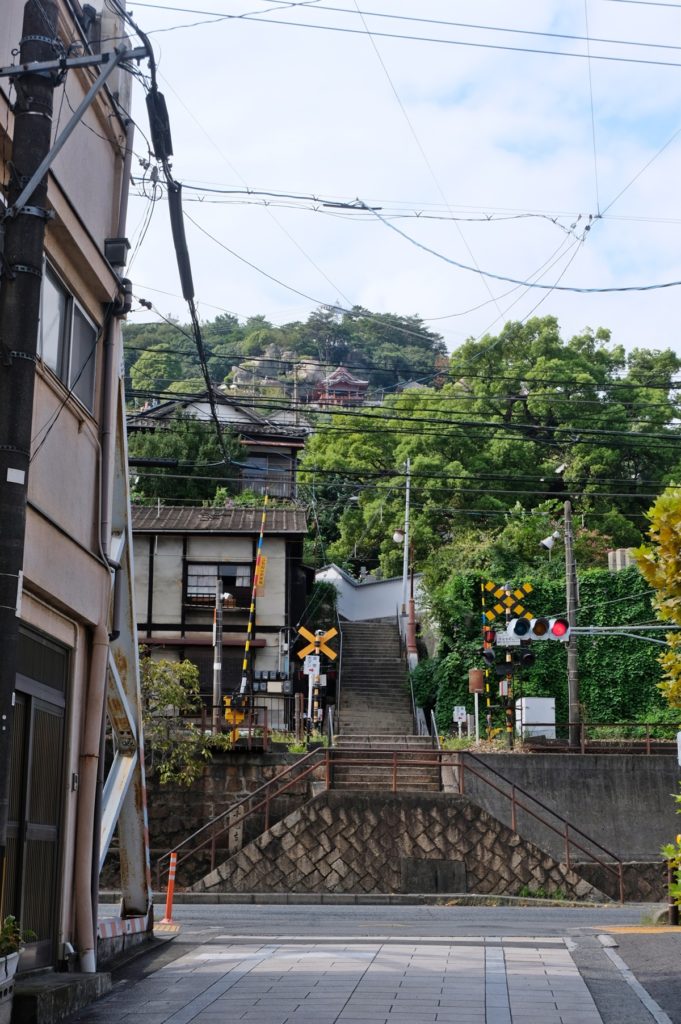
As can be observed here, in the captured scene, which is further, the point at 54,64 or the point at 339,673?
the point at 339,673

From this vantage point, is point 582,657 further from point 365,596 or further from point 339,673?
point 365,596

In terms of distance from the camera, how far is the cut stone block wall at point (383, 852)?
1003 inches

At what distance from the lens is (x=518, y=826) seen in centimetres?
2848

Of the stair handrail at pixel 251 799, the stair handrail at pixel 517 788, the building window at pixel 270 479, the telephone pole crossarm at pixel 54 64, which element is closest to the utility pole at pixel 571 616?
the stair handrail at pixel 517 788

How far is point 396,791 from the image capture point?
87.0 ft

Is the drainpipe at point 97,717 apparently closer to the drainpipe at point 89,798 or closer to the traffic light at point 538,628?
the drainpipe at point 89,798

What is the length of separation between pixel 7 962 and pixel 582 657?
32.3 meters

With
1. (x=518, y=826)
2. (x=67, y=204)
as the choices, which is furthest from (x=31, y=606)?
(x=518, y=826)

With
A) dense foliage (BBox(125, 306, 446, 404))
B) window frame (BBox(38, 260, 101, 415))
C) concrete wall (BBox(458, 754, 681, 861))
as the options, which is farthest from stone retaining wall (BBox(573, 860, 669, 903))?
dense foliage (BBox(125, 306, 446, 404))

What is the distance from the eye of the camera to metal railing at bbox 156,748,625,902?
2627cm

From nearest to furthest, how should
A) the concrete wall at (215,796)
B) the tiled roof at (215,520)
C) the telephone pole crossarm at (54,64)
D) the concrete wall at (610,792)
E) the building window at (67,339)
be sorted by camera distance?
the telephone pole crossarm at (54,64) → the building window at (67,339) → the concrete wall at (215,796) → the concrete wall at (610,792) → the tiled roof at (215,520)

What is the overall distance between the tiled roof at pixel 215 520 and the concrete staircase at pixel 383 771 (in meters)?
12.0

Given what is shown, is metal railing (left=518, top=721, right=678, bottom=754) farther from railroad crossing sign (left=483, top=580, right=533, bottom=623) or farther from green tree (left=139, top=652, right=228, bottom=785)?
green tree (left=139, top=652, right=228, bottom=785)

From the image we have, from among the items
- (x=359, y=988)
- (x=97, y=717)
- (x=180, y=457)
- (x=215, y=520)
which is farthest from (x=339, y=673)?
(x=359, y=988)
